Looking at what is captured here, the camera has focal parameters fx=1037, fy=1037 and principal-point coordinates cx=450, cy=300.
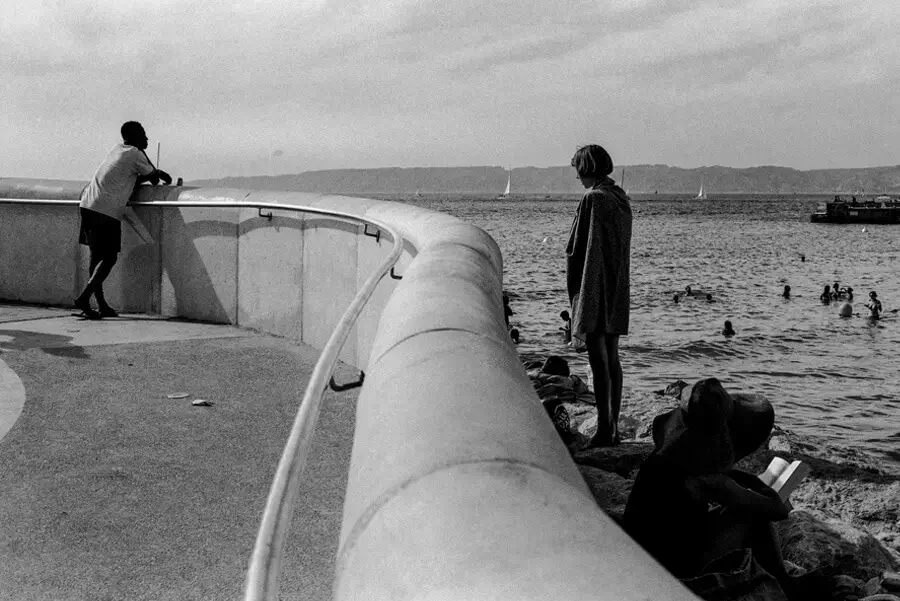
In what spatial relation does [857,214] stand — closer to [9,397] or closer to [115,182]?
[115,182]

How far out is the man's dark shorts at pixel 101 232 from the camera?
8312 millimetres

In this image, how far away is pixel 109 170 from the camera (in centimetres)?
833

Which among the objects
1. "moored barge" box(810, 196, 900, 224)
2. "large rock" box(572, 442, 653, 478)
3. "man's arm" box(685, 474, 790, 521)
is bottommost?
"moored barge" box(810, 196, 900, 224)

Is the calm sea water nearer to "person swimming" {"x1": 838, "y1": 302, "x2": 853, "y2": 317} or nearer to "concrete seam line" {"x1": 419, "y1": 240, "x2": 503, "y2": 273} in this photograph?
"person swimming" {"x1": 838, "y1": 302, "x2": 853, "y2": 317}

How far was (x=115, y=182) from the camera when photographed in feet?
27.4

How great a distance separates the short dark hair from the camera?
852 centimetres

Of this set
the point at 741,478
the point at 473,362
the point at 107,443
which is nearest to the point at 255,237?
the point at 107,443

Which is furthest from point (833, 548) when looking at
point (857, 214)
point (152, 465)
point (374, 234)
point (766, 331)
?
point (857, 214)

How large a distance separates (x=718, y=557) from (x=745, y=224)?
102m

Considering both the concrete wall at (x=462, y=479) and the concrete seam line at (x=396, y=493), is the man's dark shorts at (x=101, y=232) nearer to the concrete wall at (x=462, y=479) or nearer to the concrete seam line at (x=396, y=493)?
the concrete wall at (x=462, y=479)

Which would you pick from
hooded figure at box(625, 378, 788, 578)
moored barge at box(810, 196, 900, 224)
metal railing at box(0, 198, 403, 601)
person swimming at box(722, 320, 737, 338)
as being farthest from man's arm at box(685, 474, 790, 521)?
moored barge at box(810, 196, 900, 224)

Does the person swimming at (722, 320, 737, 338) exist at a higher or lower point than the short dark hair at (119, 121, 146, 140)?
lower

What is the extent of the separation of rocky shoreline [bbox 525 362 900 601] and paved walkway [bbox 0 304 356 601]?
1280mm

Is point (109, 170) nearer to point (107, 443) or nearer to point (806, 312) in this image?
point (107, 443)
